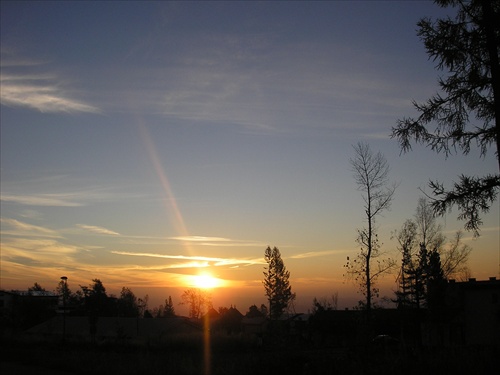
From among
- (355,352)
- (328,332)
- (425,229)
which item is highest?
(425,229)

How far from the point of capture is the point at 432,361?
15.2 meters

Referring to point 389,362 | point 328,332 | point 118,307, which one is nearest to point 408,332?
point 328,332

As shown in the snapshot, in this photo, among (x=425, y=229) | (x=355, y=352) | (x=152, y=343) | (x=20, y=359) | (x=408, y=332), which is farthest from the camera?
(x=408, y=332)

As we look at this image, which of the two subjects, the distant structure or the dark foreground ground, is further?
the distant structure

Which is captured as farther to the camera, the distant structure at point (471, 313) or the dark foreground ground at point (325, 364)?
the distant structure at point (471, 313)

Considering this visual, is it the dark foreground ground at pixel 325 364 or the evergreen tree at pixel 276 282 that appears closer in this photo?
the dark foreground ground at pixel 325 364

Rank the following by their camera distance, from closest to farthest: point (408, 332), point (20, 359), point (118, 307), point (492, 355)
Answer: point (492, 355) → point (20, 359) → point (408, 332) → point (118, 307)

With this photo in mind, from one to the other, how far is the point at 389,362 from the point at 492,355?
9.52 ft

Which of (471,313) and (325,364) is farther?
(471,313)

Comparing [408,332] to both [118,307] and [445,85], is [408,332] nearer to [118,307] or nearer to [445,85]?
[445,85]

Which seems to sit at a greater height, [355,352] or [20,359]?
[355,352]

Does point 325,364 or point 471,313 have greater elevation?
point 325,364

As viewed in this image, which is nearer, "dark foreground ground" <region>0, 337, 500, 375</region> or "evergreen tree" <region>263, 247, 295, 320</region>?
"dark foreground ground" <region>0, 337, 500, 375</region>

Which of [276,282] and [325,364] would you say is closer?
[325,364]
